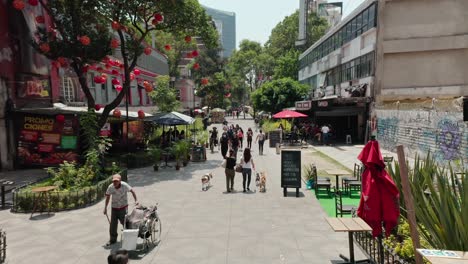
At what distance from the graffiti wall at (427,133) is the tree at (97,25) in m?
13.4

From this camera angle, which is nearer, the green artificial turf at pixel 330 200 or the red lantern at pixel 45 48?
the green artificial turf at pixel 330 200

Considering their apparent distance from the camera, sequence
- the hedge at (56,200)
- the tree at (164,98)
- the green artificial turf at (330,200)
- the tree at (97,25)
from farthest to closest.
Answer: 1. the tree at (164,98)
2. the tree at (97,25)
3. the hedge at (56,200)
4. the green artificial turf at (330,200)

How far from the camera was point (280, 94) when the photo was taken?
42688 millimetres

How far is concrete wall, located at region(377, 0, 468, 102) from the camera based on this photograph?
24.7 meters

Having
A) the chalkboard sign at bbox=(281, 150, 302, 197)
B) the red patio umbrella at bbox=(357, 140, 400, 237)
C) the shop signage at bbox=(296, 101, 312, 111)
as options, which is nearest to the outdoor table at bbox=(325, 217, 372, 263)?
the red patio umbrella at bbox=(357, 140, 400, 237)

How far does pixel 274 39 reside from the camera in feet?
225

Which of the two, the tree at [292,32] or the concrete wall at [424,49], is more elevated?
the tree at [292,32]

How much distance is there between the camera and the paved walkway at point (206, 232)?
287 inches

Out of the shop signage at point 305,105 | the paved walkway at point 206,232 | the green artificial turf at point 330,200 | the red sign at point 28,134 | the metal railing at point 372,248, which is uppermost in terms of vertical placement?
the shop signage at point 305,105

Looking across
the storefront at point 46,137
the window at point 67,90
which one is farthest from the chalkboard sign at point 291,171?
the window at point 67,90

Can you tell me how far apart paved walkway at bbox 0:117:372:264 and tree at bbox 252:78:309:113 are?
30.4m

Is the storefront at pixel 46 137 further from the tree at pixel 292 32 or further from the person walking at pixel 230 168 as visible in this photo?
the tree at pixel 292 32

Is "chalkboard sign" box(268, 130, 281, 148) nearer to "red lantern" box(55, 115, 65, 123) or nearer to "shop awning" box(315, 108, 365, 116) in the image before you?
"shop awning" box(315, 108, 365, 116)

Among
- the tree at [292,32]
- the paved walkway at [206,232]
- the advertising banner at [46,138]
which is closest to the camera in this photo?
the paved walkway at [206,232]
